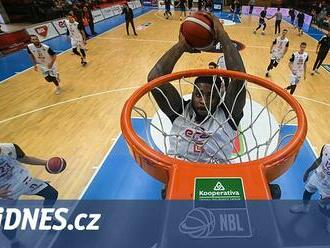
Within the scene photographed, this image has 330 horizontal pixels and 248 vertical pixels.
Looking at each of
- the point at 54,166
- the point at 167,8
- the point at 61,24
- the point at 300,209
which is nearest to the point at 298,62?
the point at 300,209

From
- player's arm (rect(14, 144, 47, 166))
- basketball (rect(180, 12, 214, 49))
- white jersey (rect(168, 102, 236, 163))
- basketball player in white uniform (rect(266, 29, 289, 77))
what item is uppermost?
basketball (rect(180, 12, 214, 49))

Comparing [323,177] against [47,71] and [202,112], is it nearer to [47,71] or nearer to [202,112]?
[202,112]

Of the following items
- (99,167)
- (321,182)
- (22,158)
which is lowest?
(99,167)

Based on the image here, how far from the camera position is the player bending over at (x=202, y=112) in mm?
2389

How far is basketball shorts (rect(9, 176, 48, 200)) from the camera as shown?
3416 mm

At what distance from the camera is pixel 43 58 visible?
308 inches

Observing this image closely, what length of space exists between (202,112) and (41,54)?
6735mm

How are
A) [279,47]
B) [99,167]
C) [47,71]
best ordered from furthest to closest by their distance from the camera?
[279,47] < [47,71] < [99,167]

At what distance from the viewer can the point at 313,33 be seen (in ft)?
56.5

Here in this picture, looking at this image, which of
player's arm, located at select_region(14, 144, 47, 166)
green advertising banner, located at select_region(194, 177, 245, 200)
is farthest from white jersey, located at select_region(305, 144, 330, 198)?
player's arm, located at select_region(14, 144, 47, 166)

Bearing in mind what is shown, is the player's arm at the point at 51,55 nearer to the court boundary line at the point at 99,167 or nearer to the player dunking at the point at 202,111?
the court boundary line at the point at 99,167

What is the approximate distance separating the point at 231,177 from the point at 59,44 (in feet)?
46.5

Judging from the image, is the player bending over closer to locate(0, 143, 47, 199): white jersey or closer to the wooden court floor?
locate(0, 143, 47, 199): white jersey

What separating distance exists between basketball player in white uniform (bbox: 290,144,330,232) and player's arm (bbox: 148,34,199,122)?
2.11 meters
